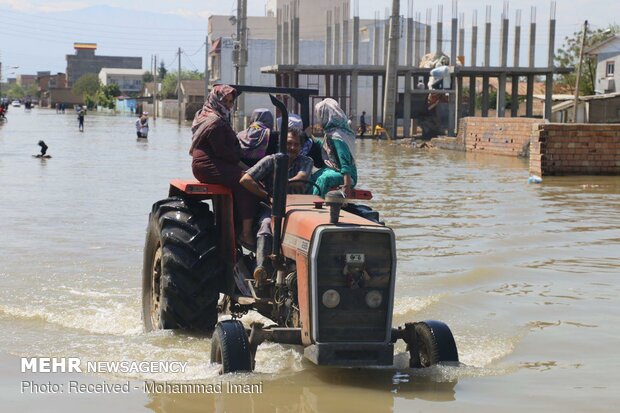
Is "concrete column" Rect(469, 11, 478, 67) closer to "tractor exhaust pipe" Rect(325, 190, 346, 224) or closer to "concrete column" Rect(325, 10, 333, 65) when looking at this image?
"concrete column" Rect(325, 10, 333, 65)

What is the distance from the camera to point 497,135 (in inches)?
1606

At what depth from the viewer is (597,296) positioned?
11.3 m

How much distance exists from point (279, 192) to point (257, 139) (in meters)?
1.41

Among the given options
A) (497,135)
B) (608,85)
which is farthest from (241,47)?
(608,85)

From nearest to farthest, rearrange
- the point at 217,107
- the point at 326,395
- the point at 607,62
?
the point at 326,395 → the point at 217,107 → the point at 607,62

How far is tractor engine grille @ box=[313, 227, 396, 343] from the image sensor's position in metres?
6.98

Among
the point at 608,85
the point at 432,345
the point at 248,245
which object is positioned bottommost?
the point at 432,345

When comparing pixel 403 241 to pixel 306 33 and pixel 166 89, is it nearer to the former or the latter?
pixel 306 33

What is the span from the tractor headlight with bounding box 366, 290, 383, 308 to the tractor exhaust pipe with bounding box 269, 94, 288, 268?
84cm

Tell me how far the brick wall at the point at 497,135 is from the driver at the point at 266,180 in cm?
2840

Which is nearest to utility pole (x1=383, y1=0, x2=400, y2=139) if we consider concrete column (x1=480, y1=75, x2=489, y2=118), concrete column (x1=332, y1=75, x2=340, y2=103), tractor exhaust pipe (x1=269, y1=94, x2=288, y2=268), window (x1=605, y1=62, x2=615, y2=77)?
concrete column (x1=332, y1=75, x2=340, y2=103)

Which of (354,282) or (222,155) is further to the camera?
(222,155)

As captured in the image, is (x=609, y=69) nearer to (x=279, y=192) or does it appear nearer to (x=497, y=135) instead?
(x=497, y=135)

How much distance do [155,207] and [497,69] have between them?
47321mm
